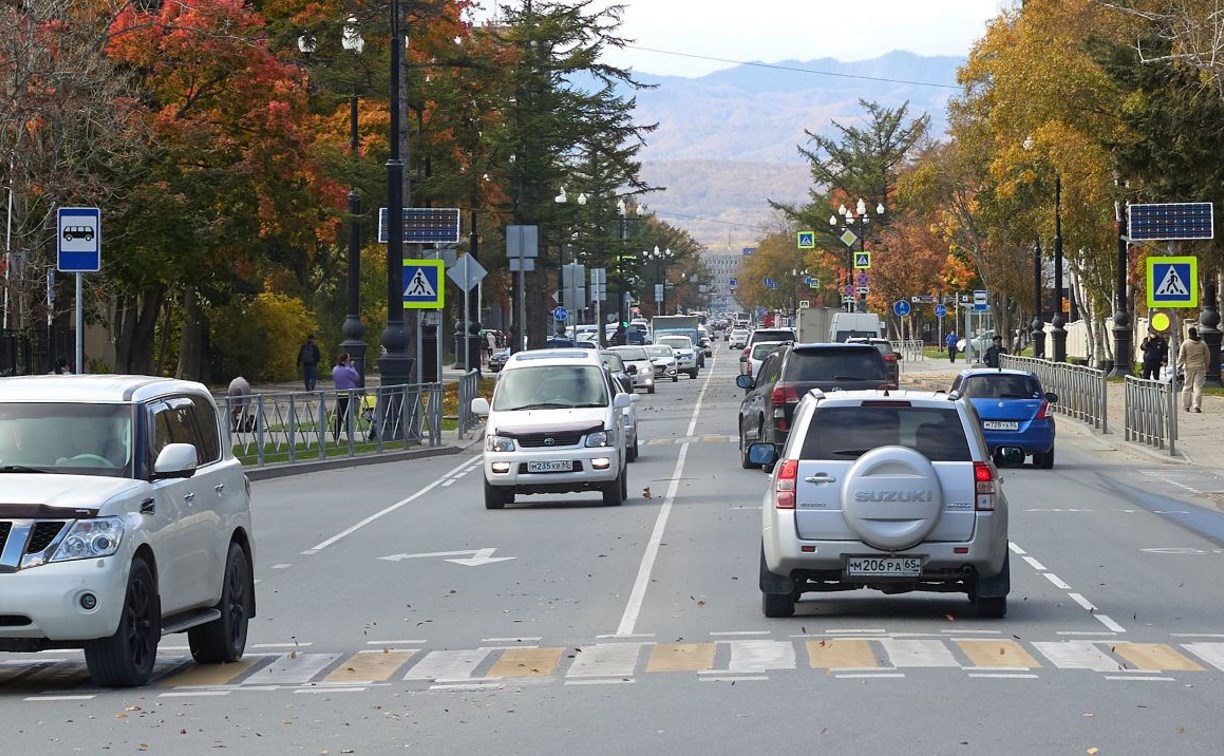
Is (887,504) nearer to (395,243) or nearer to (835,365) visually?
(835,365)

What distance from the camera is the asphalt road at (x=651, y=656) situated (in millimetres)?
9617

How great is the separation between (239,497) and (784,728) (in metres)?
4.90

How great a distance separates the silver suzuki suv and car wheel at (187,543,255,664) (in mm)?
3501

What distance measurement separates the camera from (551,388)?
2634cm

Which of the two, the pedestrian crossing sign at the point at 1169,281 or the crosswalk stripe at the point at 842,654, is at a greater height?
the pedestrian crossing sign at the point at 1169,281

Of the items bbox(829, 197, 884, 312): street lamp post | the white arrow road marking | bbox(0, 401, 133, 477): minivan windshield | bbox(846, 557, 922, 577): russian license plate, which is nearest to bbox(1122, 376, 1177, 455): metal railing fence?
the white arrow road marking

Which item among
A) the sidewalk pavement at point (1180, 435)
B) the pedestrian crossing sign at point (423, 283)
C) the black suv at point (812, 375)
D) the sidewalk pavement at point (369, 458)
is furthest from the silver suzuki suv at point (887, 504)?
the pedestrian crossing sign at point (423, 283)

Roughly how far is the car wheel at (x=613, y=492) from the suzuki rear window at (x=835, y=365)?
4250 mm

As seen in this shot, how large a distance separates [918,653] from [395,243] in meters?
26.2

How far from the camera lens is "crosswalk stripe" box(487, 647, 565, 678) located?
39.2ft

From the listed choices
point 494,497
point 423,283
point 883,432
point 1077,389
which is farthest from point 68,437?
point 1077,389

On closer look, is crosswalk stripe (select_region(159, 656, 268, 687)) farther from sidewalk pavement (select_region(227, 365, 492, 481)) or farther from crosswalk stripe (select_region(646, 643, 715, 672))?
sidewalk pavement (select_region(227, 365, 492, 481))

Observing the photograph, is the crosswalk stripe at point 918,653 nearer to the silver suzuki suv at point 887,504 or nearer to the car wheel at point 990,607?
the silver suzuki suv at point 887,504

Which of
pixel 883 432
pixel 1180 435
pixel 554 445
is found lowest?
pixel 1180 435
